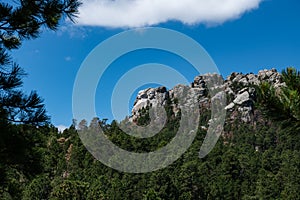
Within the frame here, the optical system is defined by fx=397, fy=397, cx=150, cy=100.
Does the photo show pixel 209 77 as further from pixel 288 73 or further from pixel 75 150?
pixel 288 73

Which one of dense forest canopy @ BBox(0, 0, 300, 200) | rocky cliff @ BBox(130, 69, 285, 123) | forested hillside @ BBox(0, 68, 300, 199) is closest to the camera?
dense forest canopy @ BBox(0, 0, 300, 200)

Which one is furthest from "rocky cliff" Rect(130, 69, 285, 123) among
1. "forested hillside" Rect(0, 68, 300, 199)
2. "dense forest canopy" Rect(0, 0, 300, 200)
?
"forested hillside" Rect(0, 68, 300, 199)

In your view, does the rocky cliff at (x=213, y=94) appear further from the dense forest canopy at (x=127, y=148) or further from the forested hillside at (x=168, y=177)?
the forested hillside at (x=168, y=177)

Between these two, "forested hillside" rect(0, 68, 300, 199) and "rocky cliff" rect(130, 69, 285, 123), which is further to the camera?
"rocky cliff" rect(130, 69, 285, 123)

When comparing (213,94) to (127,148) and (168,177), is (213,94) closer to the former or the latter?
(127,148)

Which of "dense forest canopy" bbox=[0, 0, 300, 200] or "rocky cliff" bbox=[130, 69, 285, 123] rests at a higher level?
"rocky cliff" bbox=[130, 69, 285, 123]

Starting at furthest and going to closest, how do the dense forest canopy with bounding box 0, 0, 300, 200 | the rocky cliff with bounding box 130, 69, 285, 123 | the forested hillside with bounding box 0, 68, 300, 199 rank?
the rocky cliff with bounding box 130, 69, 285, 123 → the forested hillside with bounding box 0, 68, 300, 199 → the dense forest canopy with bounding box 0, 0, 300, 200

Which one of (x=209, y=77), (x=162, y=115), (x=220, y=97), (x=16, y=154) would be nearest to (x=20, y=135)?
(x=16, y=154)

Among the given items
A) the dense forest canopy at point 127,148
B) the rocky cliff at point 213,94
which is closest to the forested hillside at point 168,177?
the dense forest canopy at point 127,148

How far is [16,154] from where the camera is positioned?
6.18 meters

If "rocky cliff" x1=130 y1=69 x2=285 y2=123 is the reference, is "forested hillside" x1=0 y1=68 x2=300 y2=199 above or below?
below

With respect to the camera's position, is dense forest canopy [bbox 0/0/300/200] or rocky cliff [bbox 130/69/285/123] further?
rocky cliff [bbox 130/69/285/123]

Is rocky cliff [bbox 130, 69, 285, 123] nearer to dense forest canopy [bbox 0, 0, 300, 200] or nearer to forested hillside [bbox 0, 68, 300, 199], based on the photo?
dense forest canopy [bbox 0, 0, 300, 200]

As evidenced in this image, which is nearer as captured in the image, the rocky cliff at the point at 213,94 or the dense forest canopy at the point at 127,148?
the dense forest canopy at the point at 127,148
